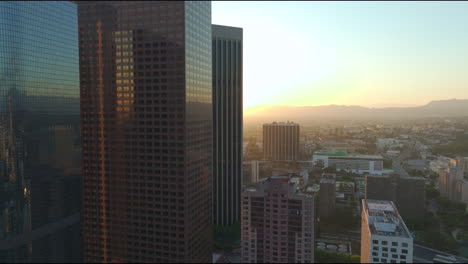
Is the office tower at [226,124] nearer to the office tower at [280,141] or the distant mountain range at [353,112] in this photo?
the distant mountain range at [353,112]

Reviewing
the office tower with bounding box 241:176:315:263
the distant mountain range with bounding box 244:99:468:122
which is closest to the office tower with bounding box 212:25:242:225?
the distant mountain range with bounding box 244:99:468:122

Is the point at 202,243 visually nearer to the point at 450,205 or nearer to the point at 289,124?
the point at 450,205

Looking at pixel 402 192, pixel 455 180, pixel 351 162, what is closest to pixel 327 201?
pixel 402 192

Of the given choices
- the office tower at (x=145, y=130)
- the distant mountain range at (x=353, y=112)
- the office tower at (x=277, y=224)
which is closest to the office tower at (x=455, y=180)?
the distant mountain range at (x=353, y=112)

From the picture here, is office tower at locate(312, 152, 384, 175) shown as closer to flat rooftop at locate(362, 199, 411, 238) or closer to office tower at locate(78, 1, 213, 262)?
flat rooftop at locate(362, 199, 411, 238)

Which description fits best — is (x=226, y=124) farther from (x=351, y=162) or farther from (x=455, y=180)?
(x=351, y=162)

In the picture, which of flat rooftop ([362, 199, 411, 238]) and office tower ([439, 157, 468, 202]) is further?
office tower ([439, 157, 468, 202])
